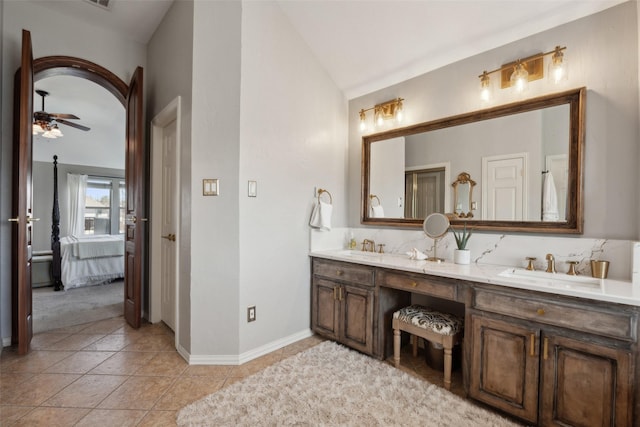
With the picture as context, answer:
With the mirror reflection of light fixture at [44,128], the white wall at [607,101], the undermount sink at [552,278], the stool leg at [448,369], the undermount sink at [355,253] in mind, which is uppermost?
the mirror reflection of light fixture at [44,128]

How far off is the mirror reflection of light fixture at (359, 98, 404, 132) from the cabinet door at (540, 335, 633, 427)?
204 centimetres

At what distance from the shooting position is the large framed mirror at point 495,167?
Answer: 1902 mm

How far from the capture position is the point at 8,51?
2502 mm

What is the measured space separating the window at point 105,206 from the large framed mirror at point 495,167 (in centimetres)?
643

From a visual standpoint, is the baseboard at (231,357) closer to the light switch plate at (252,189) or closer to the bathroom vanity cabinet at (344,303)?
the bathroom vanity cabinet at (344,303)

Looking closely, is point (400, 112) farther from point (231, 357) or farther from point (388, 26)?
point (231, 357)

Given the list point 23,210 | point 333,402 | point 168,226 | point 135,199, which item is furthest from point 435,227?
point 23,210

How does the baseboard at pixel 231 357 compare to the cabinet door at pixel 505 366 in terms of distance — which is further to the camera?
the baseboard at pixel 231 357

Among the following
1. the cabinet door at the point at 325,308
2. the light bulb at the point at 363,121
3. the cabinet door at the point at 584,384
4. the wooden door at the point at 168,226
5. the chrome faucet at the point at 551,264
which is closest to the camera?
the cabinet door at the point at 584,384

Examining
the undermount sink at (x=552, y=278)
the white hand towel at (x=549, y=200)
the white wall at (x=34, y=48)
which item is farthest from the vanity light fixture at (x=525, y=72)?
the white wall at (x=34, y=48)

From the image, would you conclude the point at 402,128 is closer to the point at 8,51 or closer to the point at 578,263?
the point at 578,263

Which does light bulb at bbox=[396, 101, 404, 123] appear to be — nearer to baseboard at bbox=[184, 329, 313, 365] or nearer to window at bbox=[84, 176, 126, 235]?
baseboard at bbox=[184, 329, 313, 365]

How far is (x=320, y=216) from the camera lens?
2770mm

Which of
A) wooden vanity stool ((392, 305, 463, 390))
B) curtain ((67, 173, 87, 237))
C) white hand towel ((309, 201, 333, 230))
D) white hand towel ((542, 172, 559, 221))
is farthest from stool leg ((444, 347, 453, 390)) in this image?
curtain ((67, 173, 87, 237))
